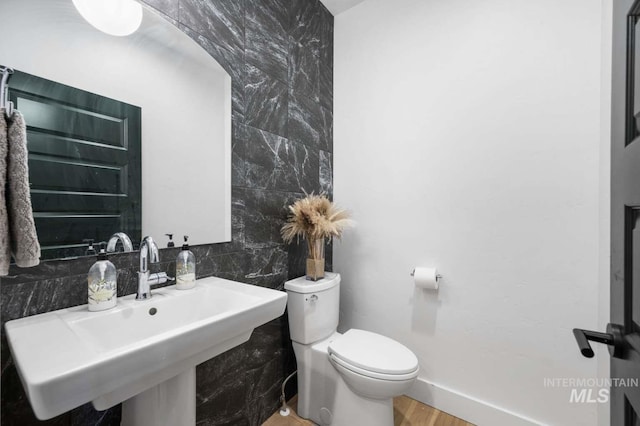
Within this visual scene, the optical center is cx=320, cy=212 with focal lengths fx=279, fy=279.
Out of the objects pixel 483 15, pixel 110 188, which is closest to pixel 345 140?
pixel 483 15

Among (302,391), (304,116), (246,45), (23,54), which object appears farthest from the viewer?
(304,116)

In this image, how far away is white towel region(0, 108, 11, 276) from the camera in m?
0.63

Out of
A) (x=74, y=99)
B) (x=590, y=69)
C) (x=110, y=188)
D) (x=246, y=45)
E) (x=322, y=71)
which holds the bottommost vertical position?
(x=110, y=188)

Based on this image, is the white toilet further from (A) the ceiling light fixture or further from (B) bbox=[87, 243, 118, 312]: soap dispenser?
(A) the ceiling light fixture

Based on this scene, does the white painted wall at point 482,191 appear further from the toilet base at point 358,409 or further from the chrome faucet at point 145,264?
the chrome faucet at point 145,264

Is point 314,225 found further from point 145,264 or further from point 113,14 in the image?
point 113,14

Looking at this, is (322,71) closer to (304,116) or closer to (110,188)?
(304,116)

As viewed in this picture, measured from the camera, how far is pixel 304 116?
6.05 ft

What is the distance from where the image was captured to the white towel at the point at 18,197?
652mm

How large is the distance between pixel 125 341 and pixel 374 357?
1.02m

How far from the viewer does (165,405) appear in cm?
89

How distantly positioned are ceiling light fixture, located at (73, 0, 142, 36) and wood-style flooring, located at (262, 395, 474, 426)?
1972 millimetres

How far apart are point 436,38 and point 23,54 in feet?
6.14

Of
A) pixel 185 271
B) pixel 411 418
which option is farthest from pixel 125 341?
pixel 411 418
